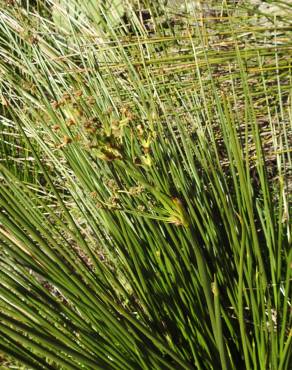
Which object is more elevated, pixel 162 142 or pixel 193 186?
pixel 162 142

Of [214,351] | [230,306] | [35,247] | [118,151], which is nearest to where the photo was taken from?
[118,151]

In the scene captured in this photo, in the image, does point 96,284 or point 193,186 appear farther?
point 193,186

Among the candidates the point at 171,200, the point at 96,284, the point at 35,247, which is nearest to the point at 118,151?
the point at 171,200

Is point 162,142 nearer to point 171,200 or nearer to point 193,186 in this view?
point 193,186

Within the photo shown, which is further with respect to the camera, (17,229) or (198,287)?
(198,287)

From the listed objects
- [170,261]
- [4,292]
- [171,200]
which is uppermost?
[171,200]

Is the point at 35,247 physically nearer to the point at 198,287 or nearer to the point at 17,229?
the point at 17,229

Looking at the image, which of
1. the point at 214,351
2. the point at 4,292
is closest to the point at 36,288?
the point at 4,292

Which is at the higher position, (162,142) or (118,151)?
(118,151)

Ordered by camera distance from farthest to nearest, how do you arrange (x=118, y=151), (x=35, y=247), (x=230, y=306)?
1. (x=230, y=306)
2. (x=35, y=247)
3. (x=118, y=151)
